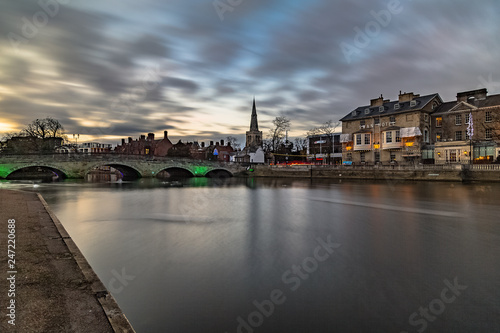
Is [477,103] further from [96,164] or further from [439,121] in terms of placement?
[96,164]

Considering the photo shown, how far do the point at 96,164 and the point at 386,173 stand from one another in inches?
1781

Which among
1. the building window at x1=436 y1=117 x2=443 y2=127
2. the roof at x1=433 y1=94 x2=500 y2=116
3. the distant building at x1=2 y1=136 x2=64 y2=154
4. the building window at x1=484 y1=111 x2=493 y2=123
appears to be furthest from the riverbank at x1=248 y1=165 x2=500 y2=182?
the distant building at x1=2 y1=136 x2=64 y2=154

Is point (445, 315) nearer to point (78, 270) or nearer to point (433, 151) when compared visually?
point (78, 270)

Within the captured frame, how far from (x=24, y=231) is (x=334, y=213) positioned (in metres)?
14.8

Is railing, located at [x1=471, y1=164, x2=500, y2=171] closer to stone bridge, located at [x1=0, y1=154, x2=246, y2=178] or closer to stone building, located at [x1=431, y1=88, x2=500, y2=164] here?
stone building, located at [x1=431, y1=88, x2=500, y2=164]

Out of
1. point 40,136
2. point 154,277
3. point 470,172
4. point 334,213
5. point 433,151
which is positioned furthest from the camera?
point 40,136

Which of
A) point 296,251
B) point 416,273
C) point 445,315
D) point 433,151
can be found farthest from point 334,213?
point 433,151

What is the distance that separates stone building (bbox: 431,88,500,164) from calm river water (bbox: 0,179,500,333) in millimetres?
34125

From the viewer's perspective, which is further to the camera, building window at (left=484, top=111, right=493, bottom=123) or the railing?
building window at (left=484, top=111, right=493, bottom=123)

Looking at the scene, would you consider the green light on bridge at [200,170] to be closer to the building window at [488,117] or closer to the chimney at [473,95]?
the chimney at [473,95]

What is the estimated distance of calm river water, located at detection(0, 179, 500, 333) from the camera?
5.18m

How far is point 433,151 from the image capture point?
154 feet

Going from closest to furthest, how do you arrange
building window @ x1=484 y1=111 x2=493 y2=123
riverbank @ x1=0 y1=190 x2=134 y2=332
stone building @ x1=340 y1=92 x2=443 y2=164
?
riverbank @ x1=0 y1=190 x2=134 y2=332 < building window @ x1=484 y1=111 x2=493 y2=123 < stone building @ x1=340 y1=92 x2=443 y2=164

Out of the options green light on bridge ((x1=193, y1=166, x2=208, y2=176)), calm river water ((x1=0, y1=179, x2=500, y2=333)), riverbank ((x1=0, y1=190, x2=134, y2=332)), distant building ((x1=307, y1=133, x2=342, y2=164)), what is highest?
distant building ((x1=307, y1=133, x2=342, y2=164))
